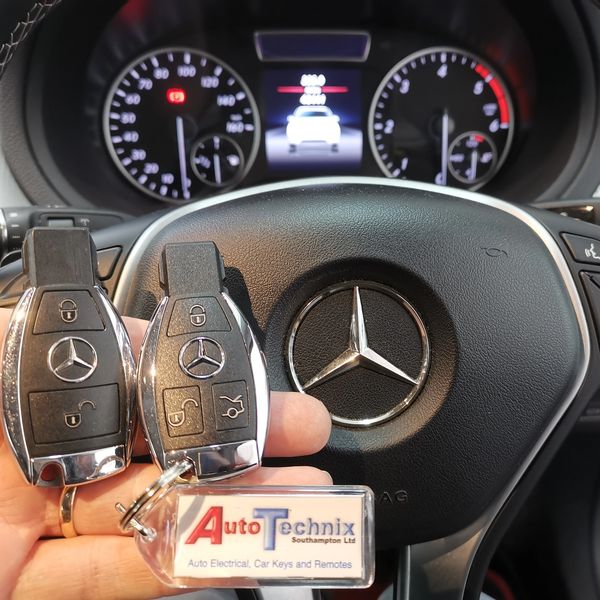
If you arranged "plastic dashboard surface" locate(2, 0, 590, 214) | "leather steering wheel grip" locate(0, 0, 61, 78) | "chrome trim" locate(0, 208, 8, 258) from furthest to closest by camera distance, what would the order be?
"plastic dashboard surface" locate(2, 0, 590, 214) < "chrome trim" locate(0, 208, 8, 258) < "leather steering wheel grip" locate(0, 0, 61, 78)

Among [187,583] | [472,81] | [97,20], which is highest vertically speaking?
[97,20]

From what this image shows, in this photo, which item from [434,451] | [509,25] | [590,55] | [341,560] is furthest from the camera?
[509,25]

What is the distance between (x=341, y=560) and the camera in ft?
1.51

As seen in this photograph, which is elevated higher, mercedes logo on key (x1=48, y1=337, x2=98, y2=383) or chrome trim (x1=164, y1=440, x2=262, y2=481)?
mercedes logo on key (x1=48, y1=337, x2=98, y2=383)

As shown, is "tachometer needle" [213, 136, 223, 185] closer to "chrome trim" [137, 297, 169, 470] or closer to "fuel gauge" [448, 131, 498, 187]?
"fuel gauge" [448, 131, 498, 187]

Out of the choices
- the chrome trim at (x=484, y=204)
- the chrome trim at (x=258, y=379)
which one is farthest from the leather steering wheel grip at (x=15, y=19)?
the chrome trim at (x=258, y=379)

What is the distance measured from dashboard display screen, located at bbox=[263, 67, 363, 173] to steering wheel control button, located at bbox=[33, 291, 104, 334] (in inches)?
44.9

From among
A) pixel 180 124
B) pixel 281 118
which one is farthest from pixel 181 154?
pixel 281 118

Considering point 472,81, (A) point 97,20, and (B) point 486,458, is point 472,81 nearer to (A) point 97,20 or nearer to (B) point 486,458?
(A) point 97,20

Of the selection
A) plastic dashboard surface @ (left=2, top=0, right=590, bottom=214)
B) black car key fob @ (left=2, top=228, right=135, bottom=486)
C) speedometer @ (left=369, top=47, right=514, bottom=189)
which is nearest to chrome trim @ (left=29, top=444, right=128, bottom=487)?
black car key fob @ (left=2, top=228, right=135, bottom=486)

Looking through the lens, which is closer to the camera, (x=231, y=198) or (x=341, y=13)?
(x=231, y=198)

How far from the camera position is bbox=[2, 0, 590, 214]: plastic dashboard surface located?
1.56 metres

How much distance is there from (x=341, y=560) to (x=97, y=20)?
4.58 feet

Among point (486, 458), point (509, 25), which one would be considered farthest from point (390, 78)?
point (486, 458)
